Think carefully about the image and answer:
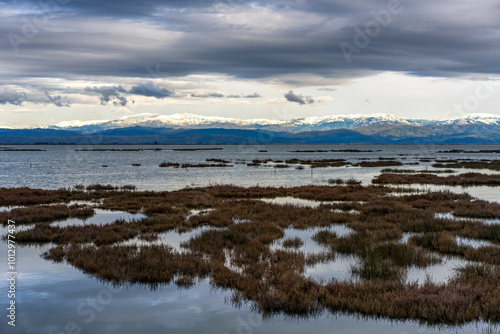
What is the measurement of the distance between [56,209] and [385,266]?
2108 cm

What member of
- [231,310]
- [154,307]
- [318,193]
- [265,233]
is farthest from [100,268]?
[318,193]

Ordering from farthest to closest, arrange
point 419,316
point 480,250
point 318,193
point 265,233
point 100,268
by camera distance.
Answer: point 318,193, point 265,233, point 480,250, point 100,268, point 419,316

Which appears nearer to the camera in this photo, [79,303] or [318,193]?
[79,303]

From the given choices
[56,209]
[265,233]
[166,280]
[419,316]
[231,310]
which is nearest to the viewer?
[419,316]

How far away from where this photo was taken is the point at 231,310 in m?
10.2

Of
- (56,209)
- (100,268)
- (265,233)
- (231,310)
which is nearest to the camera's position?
(231,310)

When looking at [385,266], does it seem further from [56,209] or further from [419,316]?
[56,209]

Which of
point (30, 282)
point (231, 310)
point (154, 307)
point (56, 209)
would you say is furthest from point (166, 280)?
point (56, 209)

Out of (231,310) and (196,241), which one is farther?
(196,241)

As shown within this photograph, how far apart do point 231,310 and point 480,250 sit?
1005 cm

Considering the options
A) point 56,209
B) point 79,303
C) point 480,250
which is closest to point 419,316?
point 480,250

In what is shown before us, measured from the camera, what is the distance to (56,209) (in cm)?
2595

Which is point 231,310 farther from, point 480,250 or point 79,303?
point 480,250

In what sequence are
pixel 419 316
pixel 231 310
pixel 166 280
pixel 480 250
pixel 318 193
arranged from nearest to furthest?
pixel 419 316 < pixel 231 310 < pixel 166 280 < pixel 480 250 < pixel 318 193
